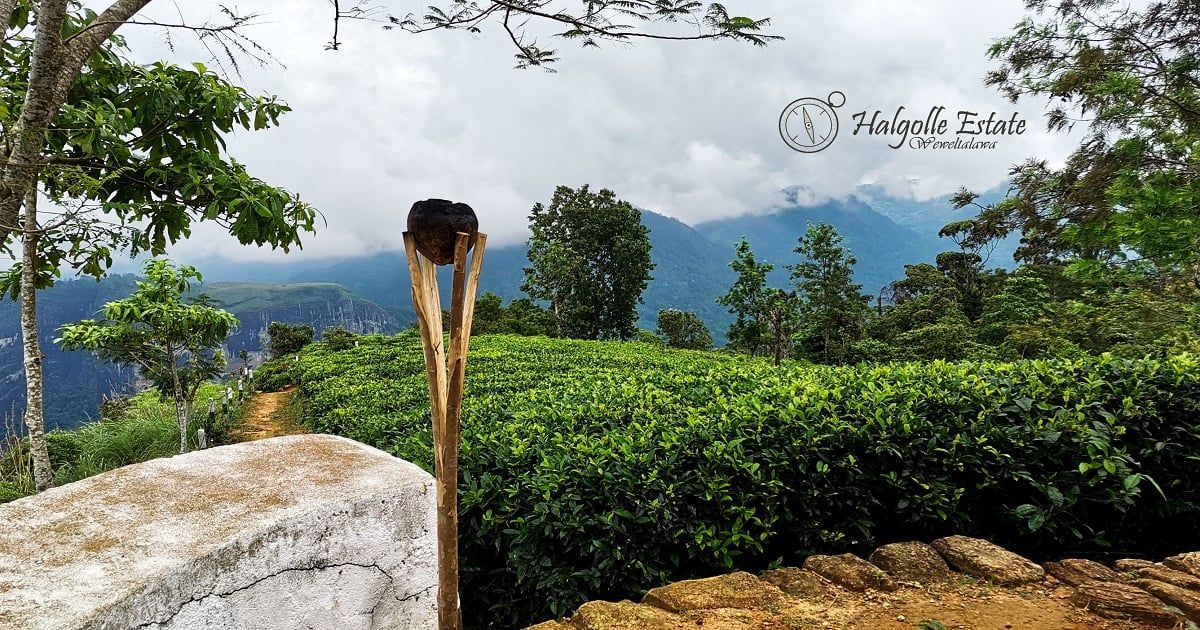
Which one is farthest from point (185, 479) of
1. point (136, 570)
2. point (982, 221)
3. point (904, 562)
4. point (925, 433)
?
point (982, 221)

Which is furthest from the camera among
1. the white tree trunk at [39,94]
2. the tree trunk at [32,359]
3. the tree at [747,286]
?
the tree at [747,286]

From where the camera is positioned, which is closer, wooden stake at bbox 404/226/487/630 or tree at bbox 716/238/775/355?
wooden stake at bbox 404/226/487/630

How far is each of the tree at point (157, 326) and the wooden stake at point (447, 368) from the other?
18.4ft

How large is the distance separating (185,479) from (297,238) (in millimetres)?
1580

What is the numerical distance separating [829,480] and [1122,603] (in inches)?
43.3

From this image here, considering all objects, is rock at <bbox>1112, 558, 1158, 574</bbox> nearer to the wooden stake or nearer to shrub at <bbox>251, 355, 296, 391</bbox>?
the wooden stake

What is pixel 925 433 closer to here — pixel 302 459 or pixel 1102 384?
pixel 1102 384

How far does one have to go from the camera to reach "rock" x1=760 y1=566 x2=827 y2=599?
2.22 m

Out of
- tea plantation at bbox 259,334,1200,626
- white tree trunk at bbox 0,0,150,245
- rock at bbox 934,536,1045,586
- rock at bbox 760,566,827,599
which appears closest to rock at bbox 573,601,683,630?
tea plantation at bbox 259,334,1200,626

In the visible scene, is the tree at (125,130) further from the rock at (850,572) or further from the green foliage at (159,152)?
the rock at (850,572)

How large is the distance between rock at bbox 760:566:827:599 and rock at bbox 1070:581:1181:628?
0.94 metres

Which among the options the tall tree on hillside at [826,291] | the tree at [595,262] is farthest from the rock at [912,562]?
the tree at [595,262]

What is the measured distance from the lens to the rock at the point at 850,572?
7.50 feet

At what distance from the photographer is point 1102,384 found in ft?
10.3
